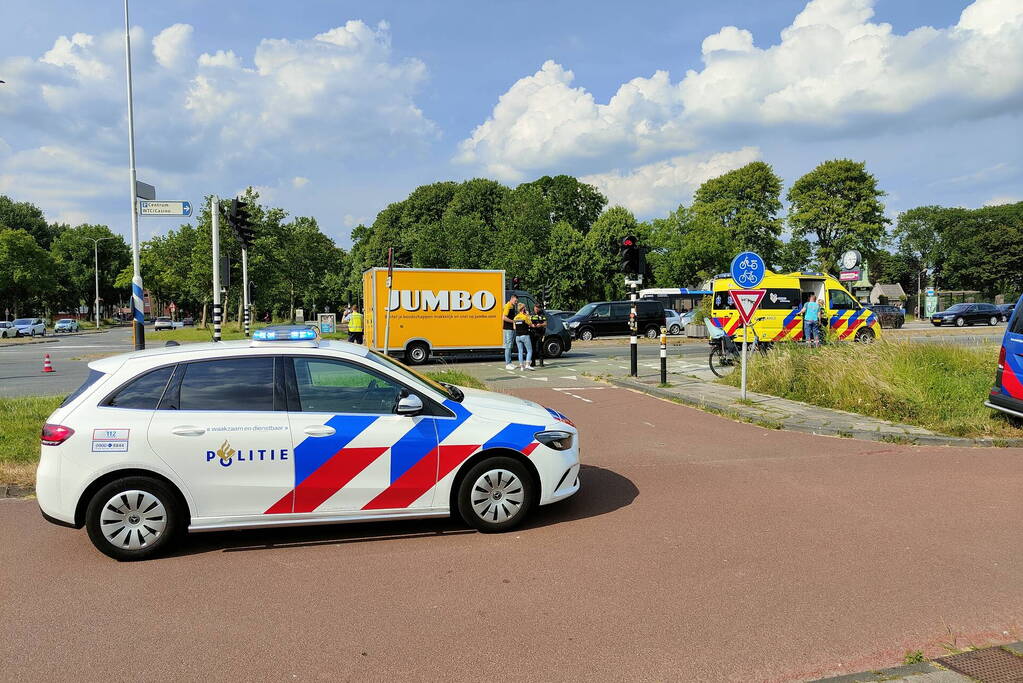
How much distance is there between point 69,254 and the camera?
7331cm

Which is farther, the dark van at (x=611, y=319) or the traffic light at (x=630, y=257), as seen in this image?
the dark van at (x=611, y=319)

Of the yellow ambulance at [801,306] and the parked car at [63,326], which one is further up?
the yellow ambulance at [801,306]

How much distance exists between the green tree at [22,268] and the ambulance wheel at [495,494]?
62181 millimetres

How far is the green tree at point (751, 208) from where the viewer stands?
185ft

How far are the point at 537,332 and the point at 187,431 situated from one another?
14.4 m

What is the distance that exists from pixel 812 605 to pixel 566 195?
63106mm

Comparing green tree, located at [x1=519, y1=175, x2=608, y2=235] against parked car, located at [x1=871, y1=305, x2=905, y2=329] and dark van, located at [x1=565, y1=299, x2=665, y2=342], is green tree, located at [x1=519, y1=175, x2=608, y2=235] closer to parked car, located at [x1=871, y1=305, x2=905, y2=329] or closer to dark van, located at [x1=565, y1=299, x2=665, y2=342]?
parked car, located at [x1=871, y1=305, x2=905, y2=329]

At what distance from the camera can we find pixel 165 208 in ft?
45.9

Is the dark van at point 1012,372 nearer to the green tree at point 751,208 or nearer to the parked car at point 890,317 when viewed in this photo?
the parked car at point 890,317

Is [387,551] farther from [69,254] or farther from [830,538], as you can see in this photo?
[69,254]

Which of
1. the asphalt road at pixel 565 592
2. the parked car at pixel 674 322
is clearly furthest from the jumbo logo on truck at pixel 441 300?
the parked car at pixel 674 322

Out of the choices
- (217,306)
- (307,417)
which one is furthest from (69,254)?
(307,417)

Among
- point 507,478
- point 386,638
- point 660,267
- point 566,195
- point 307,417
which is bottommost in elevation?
point 386,638

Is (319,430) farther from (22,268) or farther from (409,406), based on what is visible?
(22,268)
